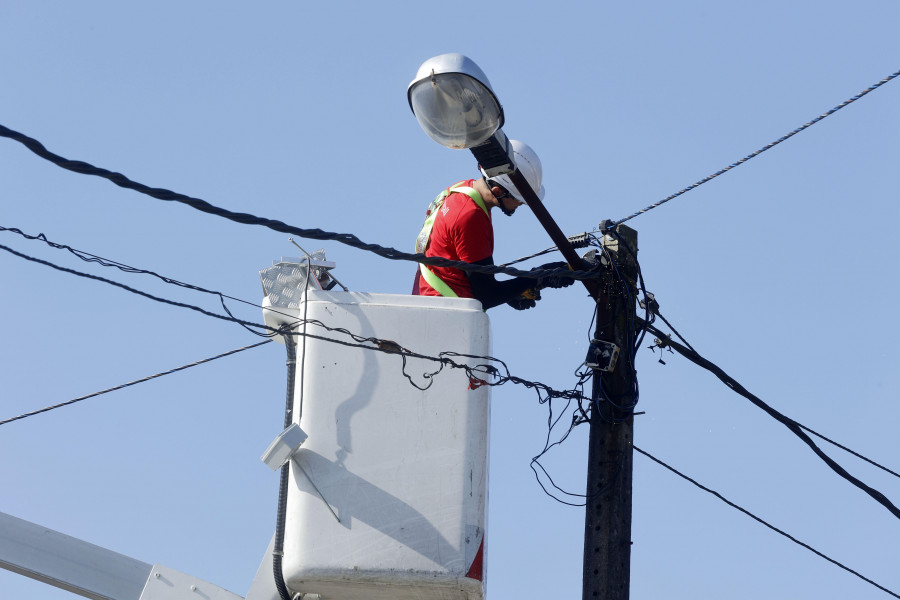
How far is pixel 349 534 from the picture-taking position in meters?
5.30

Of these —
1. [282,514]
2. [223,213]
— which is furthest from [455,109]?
[282,514]

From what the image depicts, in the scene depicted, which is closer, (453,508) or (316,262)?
(453,508)

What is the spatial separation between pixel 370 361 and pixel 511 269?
2.83 feet

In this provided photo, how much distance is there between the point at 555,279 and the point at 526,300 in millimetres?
298

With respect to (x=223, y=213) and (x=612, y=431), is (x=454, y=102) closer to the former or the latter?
(x=223, y=213)

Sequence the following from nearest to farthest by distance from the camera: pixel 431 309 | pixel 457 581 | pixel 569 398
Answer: pixel 457 581
pixel 431 309
pixel 569 398

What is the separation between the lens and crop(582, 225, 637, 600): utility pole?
6117 millimetres

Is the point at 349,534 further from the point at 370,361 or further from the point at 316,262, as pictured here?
the point at 316,262

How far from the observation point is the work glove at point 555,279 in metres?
6.44

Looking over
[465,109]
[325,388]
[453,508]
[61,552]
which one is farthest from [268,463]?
[465,109]

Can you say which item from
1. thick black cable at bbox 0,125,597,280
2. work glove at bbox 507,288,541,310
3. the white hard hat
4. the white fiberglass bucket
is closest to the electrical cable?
the white fiberglass bucket

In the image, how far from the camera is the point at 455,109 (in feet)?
17.4

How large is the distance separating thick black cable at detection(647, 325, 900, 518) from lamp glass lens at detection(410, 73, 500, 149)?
181 cm

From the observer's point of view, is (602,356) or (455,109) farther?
(602,356)
